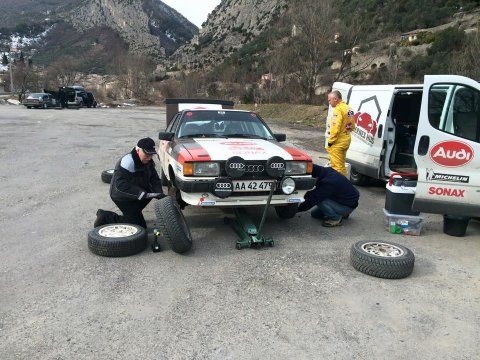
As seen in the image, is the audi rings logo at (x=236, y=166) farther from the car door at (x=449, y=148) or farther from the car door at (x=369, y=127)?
the car door at (x=369, y=127)

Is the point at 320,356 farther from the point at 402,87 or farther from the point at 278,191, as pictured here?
the point at 402,87

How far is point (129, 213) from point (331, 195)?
8.85 feet

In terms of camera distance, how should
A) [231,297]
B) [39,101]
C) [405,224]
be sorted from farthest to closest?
1. [39,101]
2. [405,224]
3. [231,297]

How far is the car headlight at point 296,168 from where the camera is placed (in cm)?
528

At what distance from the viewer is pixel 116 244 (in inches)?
179

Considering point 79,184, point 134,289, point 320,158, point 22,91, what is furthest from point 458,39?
point 22,91

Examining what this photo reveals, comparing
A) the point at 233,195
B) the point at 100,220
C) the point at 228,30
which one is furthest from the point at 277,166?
the point at 228,30

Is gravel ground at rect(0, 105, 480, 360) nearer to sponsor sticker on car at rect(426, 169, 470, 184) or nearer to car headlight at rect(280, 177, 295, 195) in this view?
car headlight at rect(280, 177, 295, 195)

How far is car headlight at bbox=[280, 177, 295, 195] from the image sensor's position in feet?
17.0

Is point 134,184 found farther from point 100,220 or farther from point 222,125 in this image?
point 222,125

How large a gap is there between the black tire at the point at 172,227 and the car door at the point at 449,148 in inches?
114

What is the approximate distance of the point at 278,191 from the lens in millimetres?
5215

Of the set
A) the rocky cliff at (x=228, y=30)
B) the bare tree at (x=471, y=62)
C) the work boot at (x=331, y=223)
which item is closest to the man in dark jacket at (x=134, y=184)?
the work boot at (x=331, y=223)

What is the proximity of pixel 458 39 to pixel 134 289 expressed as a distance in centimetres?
4565
